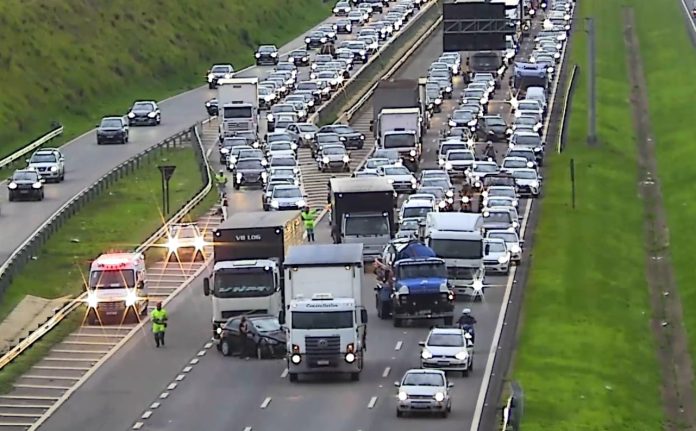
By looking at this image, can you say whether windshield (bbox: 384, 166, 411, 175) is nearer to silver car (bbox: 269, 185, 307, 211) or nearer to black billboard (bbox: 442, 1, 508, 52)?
silver car (bbox: 269, 185, 307, 211)

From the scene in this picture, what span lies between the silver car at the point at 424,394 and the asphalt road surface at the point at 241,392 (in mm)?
279

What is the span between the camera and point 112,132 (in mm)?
102438

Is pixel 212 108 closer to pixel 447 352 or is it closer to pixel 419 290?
pixel 419 290

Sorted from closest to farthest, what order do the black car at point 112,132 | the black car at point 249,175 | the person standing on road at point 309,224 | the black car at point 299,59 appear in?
the person standing on road at point 309,224 < the black car at point 249,175 < the black car at point 112,132 < the black car at point 299,59

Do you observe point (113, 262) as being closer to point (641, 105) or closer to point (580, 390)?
point (580, 390)

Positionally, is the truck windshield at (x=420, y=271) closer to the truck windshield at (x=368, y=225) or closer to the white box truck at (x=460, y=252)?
the white box truck at (x=460, y=252)

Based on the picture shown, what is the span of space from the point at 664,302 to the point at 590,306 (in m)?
5.76

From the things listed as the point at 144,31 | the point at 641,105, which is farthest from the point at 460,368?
the point at 144,31

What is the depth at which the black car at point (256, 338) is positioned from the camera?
53.9 meters

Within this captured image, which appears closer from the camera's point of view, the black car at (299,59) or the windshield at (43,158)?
the windshield at (43,158)

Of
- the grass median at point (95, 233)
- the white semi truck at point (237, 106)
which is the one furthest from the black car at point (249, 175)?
the white semi truck at point (237, 106)

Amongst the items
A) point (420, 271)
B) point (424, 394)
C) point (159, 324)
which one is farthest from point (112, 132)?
point (424, 394)

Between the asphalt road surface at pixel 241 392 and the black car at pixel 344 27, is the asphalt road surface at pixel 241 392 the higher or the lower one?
the higher one

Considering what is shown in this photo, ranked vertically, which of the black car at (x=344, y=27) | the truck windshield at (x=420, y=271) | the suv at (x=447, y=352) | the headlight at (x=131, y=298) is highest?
the truck windshield at (x=420, y=271)
